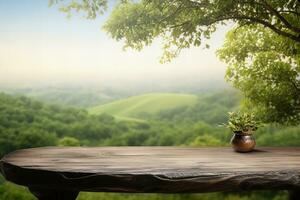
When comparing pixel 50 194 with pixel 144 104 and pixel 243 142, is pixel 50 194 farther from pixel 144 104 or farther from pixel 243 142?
pixel 144 104

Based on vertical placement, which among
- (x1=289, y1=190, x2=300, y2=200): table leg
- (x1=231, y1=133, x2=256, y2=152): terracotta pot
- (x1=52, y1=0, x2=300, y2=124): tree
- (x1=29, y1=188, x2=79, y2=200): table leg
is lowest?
(x1=289, y1=190, x2=300, y2=200): table leg

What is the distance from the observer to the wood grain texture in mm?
2131

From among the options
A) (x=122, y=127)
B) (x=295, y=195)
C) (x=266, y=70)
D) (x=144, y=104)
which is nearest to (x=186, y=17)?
(x=266, y=70)

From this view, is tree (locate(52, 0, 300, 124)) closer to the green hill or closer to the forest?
the forest

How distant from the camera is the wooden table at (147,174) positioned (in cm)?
213

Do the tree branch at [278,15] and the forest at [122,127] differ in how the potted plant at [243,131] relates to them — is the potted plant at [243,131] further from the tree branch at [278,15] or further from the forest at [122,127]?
the forest at [122,127]

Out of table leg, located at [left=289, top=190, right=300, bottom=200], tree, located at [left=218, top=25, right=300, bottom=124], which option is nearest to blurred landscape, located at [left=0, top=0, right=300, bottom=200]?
tree, located at [left=218, top=25, right=300, bottom=124]

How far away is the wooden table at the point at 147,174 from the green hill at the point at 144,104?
4.23 m

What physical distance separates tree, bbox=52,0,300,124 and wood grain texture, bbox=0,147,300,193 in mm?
1986

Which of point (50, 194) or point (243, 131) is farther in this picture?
point (243, 131)

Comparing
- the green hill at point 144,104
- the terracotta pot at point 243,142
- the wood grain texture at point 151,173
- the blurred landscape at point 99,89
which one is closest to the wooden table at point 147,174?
the wood grain texture at point 151,173

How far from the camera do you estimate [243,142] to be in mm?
3041

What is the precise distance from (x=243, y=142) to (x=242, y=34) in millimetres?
2299

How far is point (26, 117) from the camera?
21.9 ft
